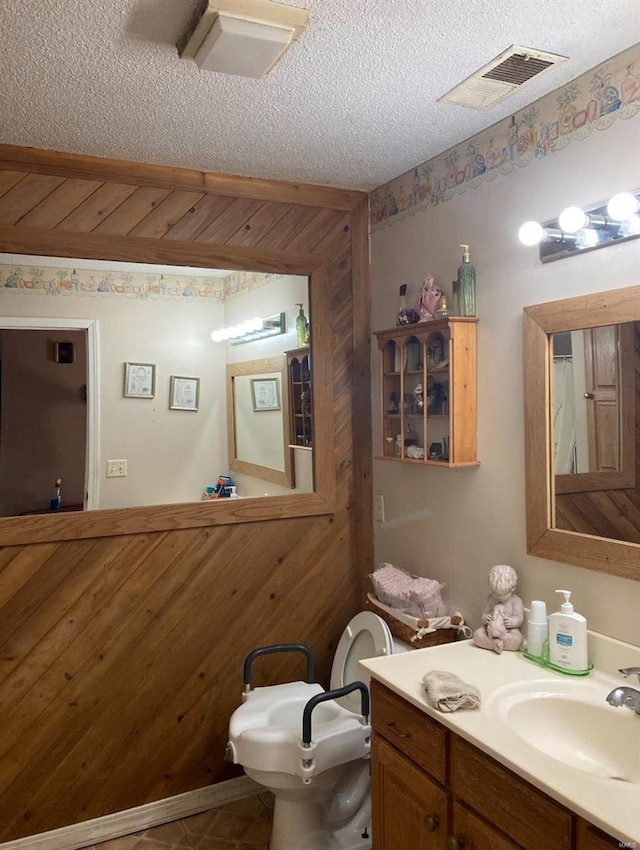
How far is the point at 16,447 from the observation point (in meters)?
2.36

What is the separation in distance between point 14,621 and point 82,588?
248 mm

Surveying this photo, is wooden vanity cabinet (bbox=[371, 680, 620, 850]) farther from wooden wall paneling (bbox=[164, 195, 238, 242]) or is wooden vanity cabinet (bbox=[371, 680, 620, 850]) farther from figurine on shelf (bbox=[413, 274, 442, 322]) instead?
wooden wall paneling (bbox=[164, 195, 238, 242])

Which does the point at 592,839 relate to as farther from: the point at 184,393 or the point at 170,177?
the point at 170,177

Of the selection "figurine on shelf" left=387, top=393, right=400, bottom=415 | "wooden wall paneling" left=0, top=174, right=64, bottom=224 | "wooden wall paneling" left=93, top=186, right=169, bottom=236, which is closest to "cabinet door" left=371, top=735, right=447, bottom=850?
"figurine on shelf" left=387, top=393, right=400, bottom=415

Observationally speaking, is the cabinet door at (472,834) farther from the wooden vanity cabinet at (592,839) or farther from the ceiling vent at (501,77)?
the ceiling vent at (501,77)

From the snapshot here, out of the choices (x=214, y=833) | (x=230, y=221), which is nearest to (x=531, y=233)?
(x=230, y=221)

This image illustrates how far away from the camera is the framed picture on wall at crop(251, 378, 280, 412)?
2.75 meters

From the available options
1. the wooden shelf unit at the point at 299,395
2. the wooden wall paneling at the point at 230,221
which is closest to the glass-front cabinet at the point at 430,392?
the wooden shelf unit at the point at 299,395

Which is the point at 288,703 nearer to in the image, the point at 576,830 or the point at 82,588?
the point at 82,588

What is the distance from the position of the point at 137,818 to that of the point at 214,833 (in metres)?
0.30

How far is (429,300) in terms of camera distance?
7.88ft

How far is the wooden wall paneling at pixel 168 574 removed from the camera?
2385 millimetres

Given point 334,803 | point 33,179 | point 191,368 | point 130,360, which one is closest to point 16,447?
point 130,360

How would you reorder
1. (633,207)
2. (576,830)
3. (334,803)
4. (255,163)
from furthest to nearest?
(255,163) < (334,803) < (633,207) < (576,830)
